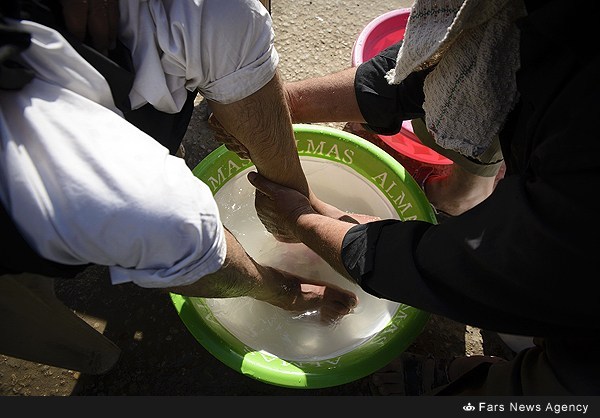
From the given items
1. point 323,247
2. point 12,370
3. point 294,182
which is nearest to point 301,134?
point 294,182

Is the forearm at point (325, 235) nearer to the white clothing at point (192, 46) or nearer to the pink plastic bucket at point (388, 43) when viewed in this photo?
the white clothing at point (192, 46)

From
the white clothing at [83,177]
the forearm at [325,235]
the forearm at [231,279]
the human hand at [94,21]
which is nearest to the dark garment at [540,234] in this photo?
the forearm at [325,235]

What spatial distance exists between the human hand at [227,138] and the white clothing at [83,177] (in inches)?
18.2

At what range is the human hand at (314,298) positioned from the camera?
1382 mm

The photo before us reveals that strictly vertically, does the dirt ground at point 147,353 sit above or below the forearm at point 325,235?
below

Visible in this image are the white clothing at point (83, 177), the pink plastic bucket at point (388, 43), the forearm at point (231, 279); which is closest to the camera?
the white clothing at point (83, 177)

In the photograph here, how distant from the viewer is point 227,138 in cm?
127

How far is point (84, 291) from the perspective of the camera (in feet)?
4.89

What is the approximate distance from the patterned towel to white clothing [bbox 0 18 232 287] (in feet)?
1.86

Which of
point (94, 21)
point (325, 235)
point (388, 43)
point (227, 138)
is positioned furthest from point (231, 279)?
point (388, 43)

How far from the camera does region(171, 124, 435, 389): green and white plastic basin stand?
46.3 inches

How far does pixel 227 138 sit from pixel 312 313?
2.02 ft

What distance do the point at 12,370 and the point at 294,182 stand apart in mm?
953

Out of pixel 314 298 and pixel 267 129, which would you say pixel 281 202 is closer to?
pixel 267 129
